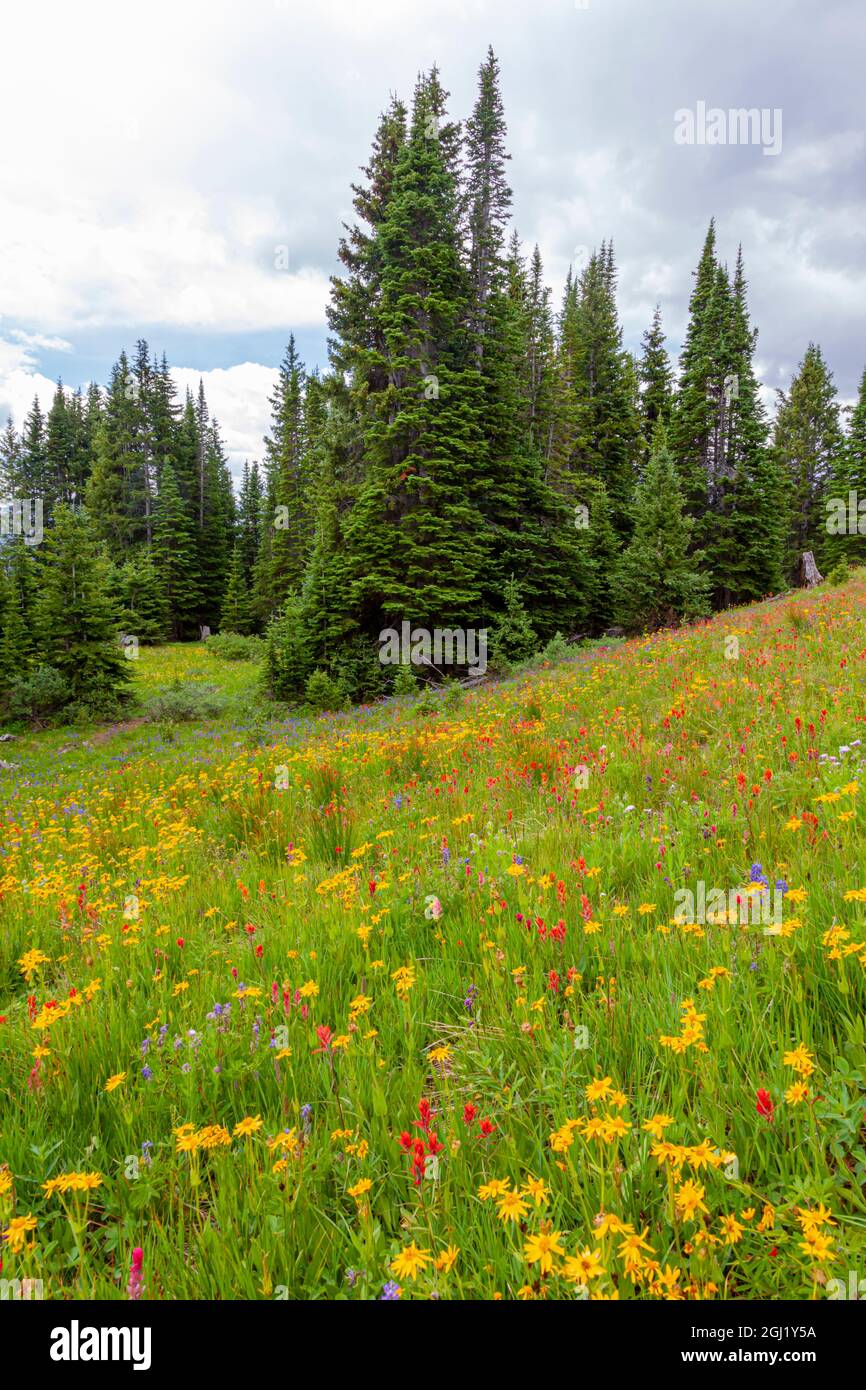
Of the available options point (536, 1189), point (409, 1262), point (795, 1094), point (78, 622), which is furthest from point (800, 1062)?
point (78, 622)

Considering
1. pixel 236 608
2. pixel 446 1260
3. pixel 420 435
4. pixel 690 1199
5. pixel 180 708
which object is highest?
pixel 420 435

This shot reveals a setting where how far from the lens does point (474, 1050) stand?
2.33m

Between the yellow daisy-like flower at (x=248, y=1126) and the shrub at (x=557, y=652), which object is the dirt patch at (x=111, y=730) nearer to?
the shrub at (x=557, y=652)

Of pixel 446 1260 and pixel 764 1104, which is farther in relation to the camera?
pixel 764 1104

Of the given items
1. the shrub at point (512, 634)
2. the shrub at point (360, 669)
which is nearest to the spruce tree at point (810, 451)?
the shrub at point (512, 634)

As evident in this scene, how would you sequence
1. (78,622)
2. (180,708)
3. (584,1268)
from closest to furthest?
(584,1268), (180,708), (78,622)

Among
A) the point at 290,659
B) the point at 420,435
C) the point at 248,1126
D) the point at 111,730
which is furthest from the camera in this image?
the point at 420,435

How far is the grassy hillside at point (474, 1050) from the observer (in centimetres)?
161

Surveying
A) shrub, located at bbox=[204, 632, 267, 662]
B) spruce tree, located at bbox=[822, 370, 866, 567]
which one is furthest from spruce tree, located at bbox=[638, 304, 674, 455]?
shrub, located at bbox=[204, 632, 267, 662]

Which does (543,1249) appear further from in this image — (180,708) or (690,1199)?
(180,708)

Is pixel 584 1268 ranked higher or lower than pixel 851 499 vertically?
lower

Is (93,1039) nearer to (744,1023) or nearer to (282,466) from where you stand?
(744,1023)
